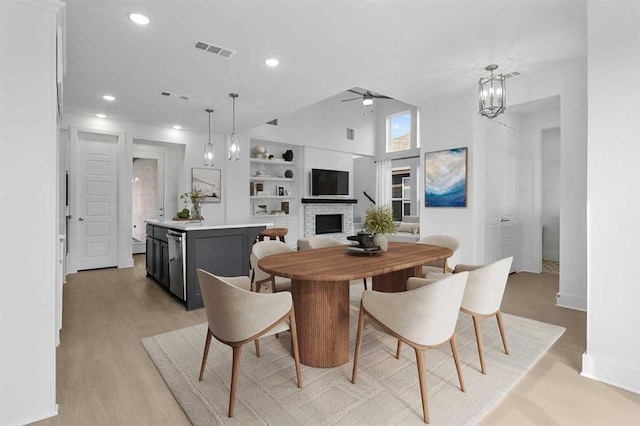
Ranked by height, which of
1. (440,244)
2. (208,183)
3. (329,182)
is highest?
(329,182)

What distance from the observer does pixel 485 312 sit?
7.11 ft

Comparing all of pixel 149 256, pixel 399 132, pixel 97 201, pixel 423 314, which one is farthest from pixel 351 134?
pixel 423 314

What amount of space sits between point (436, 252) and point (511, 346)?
2.92 ft

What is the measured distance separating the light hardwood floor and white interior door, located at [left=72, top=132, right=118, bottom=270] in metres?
2.20

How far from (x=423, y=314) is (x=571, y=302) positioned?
2868 millimetres

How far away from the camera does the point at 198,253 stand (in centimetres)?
359

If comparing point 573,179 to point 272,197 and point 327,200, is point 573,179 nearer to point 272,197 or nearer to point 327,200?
point 327,200

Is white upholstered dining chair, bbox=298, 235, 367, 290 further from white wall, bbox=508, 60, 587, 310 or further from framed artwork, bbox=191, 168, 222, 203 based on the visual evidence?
framed artwork, bbox=191, 168, 222, 203

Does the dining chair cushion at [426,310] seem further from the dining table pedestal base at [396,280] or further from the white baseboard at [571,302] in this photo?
the white baseboard at [571,302]

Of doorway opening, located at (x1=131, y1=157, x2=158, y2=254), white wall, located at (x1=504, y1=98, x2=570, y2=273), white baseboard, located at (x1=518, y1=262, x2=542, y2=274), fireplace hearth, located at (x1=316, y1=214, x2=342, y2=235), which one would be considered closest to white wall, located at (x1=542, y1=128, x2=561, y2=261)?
white wall, located at (x1=504, y1=98, x2=570, y2=273)

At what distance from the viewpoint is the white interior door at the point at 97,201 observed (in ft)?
18.7
